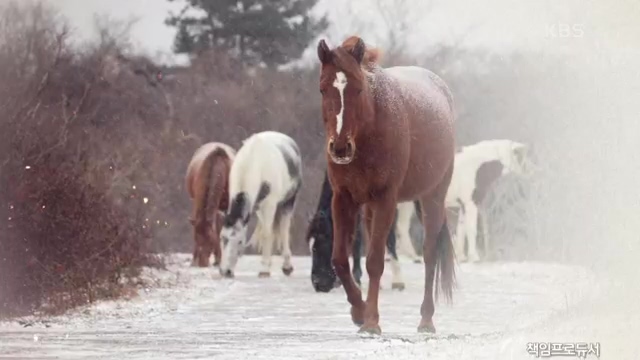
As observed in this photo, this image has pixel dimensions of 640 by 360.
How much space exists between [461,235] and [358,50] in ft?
7.90

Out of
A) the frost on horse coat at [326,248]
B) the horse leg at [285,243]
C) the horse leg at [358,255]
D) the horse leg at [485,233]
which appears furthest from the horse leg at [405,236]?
the horse leg at [285,243]

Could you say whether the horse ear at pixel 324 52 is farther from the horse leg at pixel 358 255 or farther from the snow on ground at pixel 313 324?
the horse leg at pixel 358 255

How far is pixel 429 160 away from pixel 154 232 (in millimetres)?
1980

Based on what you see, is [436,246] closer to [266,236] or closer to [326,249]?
[326,249]

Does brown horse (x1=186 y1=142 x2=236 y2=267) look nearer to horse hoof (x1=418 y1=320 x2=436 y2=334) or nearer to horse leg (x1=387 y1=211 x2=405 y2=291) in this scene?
horse leg (x1=387 y1=211 x2=405 y2=291)

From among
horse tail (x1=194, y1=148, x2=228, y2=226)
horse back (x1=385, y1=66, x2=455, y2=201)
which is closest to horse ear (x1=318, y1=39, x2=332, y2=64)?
horse back (x1=385, y1=66, x2=455, y2=201)

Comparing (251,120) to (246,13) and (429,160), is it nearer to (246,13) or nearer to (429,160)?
(246,13)

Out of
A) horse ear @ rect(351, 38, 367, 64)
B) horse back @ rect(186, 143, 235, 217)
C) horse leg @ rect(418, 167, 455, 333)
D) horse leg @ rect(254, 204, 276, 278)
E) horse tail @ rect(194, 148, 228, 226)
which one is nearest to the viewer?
horse ear @ rect(351, 38, 367, 64)

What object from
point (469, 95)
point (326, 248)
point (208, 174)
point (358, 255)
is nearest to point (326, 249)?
point (326, 248)

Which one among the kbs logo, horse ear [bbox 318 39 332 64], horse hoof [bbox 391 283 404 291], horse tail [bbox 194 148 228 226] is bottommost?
horse hoof [bbox 391 283 404 291]

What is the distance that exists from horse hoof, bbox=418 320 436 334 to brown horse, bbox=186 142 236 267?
2.32 meters

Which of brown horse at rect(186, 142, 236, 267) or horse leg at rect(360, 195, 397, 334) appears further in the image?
brown horse at rect(186, 142, 236, 267)

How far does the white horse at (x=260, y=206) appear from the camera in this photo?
10984mm

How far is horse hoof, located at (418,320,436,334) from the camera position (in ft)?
26.7
